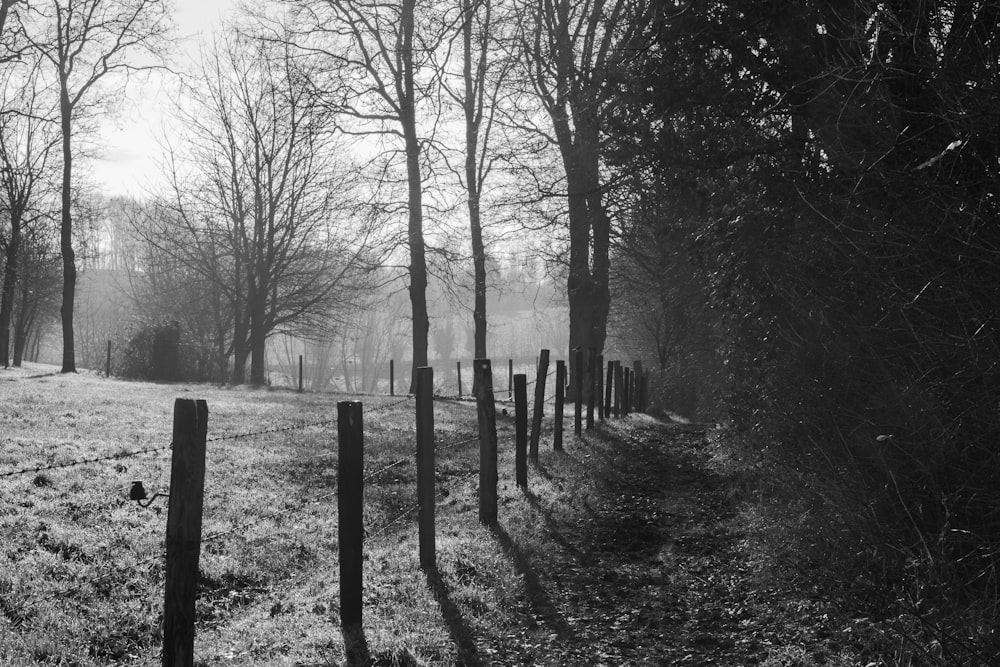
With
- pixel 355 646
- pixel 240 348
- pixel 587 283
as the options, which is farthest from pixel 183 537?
pixel 240 348

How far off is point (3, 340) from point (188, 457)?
33.1 metres

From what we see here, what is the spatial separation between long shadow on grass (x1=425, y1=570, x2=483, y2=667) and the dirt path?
0.18m

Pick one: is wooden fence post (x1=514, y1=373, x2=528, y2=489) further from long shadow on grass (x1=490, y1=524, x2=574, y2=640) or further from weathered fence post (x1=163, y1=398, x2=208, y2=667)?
weathered fence post (x1=163, y1=398, x2=208, y2=667)

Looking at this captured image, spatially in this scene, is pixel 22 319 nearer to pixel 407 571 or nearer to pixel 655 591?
pixel 407 571

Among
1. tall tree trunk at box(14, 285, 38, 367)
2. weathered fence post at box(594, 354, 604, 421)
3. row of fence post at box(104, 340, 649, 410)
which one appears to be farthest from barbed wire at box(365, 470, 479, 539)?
tall tree trunk at box(14, 285, 38, 367)

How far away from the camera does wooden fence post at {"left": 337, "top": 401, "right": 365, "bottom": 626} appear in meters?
5.12

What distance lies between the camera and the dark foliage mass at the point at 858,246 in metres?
4.45

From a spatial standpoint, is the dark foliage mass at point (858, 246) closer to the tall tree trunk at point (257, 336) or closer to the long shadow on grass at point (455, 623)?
the long shadow on grass at point (455, 623)

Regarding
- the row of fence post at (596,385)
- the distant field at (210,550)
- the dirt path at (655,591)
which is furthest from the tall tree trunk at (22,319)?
the dirt path at (655,591)

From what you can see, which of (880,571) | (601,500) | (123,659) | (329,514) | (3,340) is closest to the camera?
(123,659)

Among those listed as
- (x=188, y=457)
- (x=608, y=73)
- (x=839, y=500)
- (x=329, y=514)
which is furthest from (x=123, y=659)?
(x=608, y=73)

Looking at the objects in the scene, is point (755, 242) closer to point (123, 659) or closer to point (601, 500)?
point (601, 500)

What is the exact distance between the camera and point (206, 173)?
32906 millimetres

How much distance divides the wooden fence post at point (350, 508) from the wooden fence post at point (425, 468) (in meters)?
1.15
